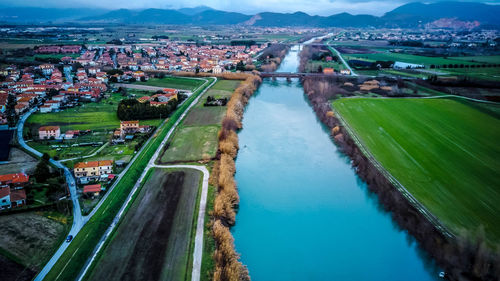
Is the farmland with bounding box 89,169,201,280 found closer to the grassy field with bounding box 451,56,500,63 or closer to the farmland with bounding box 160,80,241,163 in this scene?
the farmland with bounding box 160,80,241,163

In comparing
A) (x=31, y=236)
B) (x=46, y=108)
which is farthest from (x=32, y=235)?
(x=46, y=108)

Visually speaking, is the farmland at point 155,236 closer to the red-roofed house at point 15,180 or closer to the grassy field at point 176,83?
the red-roofed house at point 15,180

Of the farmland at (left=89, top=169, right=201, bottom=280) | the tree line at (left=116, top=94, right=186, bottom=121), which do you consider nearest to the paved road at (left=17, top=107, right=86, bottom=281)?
the farmland at (left=89, top=169, right=201, bottom=280)

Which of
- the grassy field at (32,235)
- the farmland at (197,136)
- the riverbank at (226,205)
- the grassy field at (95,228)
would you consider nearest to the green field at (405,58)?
the farmland at (197,136)

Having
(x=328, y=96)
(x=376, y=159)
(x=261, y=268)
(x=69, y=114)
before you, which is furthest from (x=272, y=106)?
(x=261, y=268)

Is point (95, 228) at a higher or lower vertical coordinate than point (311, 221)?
higher

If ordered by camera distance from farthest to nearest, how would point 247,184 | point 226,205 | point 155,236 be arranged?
point 247,184
point 226,205
point 155,236

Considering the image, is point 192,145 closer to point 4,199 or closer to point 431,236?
point 4,199

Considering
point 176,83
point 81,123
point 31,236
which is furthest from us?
point 176,83
